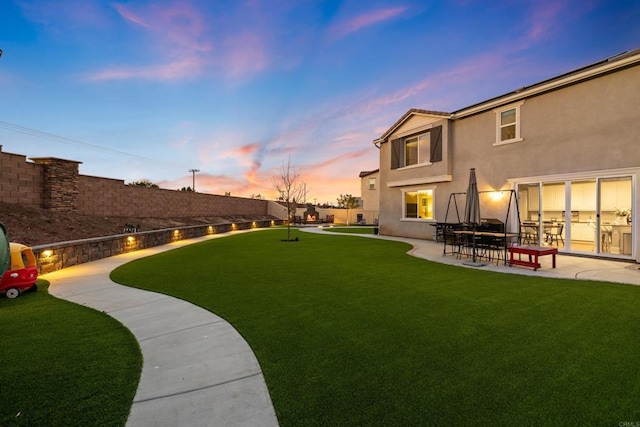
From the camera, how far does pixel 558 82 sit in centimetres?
944

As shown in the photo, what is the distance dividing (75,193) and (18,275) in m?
9.29

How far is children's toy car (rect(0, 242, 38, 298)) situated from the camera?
5.10 meters

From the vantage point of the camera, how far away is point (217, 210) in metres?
25.7

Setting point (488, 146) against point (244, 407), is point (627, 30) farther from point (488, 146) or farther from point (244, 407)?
point (244, 407)

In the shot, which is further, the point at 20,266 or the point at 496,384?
the point at 20,266

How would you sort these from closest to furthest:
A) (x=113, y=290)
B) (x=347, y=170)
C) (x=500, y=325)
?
(x=500, y=325)
(x=113, y=290)
(x=347, y=170)

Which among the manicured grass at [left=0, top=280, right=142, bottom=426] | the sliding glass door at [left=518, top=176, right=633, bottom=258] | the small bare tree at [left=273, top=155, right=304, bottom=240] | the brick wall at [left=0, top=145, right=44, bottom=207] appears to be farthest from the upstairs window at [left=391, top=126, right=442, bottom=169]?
the brick wall at [left=0, top=145, right=44, bottom=207]

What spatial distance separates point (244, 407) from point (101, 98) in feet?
61.9

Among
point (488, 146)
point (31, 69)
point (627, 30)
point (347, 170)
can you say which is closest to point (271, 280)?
point (488, 146)

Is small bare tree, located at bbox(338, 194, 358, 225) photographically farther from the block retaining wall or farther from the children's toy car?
the children's toy car

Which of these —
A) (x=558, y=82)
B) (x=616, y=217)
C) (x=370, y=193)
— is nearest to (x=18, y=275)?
(x=558, y=82)

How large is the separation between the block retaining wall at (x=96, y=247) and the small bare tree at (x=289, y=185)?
20.1 ft

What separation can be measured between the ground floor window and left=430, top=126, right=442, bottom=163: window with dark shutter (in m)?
1.67

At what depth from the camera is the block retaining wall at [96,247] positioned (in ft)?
23.7
